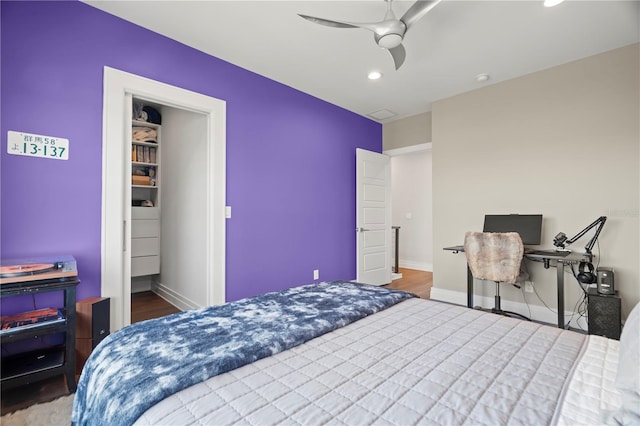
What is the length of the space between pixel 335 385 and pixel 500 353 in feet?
2.08

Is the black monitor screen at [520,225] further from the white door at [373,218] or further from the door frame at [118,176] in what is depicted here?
the door frame at [118,176]

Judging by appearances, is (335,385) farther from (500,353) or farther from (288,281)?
(288,281)

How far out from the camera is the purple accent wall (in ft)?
6.43

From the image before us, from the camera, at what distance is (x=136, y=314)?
3277 millimetres

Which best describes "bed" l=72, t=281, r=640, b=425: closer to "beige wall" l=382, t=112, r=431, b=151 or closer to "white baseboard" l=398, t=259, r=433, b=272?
"beige wall" l=382, t=112, r=431, b=151

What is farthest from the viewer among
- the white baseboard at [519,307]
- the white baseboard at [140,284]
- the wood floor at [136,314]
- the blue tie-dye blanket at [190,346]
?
the white baseboard at [140,284]

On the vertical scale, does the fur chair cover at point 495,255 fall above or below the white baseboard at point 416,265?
above

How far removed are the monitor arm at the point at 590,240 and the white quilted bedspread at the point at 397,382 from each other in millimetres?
2058

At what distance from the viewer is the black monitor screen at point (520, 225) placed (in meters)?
3.08

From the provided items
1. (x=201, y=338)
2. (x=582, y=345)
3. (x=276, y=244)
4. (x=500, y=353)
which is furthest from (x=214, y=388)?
(x=276, y=244)

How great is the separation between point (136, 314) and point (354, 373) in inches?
127

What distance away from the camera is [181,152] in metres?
3.56

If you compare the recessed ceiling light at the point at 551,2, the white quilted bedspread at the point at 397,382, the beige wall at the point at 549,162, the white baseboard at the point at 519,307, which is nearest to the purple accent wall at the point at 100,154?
the white baseboard at the point at 519,307

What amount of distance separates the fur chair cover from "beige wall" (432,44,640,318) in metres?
0.65
